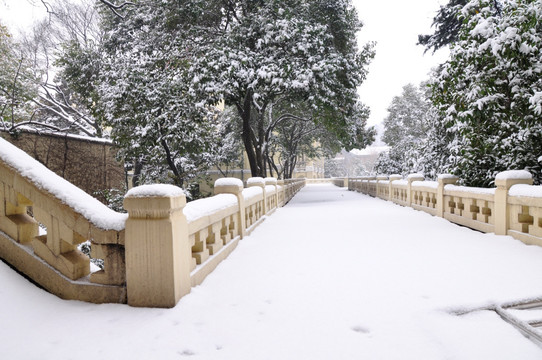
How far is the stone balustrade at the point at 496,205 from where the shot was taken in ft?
16.3

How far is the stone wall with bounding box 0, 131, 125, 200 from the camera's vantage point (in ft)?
28.3

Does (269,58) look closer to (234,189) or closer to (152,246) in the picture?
(234,189)

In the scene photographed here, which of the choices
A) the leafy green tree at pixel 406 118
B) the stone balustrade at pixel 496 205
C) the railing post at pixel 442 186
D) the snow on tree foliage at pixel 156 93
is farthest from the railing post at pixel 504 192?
the leafy green tree at pixel 406 118

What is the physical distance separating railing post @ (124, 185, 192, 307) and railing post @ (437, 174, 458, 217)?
725 centimetres

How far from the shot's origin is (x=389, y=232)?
6.63m

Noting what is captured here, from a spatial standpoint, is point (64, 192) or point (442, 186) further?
point (442, 186)

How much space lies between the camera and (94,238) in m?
2.88

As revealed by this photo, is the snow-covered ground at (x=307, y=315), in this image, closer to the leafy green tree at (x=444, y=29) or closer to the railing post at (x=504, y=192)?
the railing post at (x=504, y=192)

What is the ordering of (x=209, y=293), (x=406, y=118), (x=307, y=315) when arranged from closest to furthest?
1. (x=307, y=315)
2. (x=209, y=293)
3. (x=406, y=118)

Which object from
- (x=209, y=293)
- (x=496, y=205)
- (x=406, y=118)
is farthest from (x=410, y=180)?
(x=406, y=118)

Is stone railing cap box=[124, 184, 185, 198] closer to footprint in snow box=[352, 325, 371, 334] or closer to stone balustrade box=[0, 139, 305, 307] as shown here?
stone balustrade box=[0, 139, 305, 307]

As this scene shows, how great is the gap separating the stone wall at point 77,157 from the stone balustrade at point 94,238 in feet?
19.9

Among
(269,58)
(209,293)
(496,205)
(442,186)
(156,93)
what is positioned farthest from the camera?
(269,58)

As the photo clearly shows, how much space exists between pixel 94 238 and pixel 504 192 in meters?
5.81
